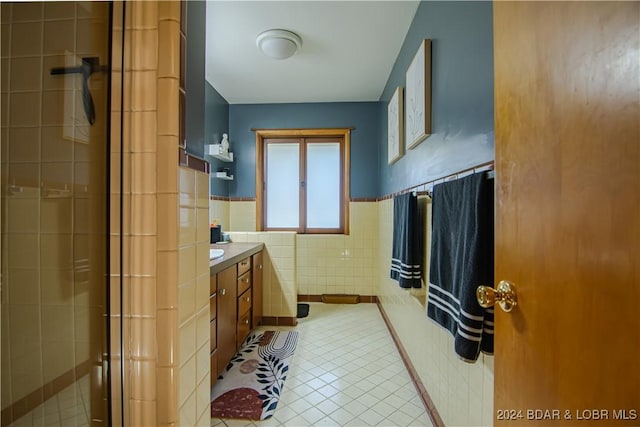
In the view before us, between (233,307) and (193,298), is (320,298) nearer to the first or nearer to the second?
(233,307)

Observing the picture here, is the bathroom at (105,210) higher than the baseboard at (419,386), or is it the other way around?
the bathroom at (105,210)

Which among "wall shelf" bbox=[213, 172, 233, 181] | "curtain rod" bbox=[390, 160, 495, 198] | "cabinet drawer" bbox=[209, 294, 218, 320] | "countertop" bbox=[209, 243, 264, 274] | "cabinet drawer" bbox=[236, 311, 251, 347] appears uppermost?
"wall shelf" bbox=[213, 172, 233, 181]

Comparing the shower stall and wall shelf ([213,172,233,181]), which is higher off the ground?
wall shelf ([213,172,233,181])

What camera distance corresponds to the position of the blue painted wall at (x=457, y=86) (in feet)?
3.48

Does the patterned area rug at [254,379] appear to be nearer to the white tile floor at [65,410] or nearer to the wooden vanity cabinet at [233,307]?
the wooden vanity cabinet at [233,307]

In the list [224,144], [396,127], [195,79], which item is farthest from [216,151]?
[195,79]

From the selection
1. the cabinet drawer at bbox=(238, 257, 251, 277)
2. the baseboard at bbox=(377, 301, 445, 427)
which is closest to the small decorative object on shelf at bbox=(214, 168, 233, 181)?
the cabinet drawer at bbox=(238, 257, 251, 277)

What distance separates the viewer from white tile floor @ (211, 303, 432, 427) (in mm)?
1581

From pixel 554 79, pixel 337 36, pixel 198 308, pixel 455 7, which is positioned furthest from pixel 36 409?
pixel 337 36

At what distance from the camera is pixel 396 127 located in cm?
255

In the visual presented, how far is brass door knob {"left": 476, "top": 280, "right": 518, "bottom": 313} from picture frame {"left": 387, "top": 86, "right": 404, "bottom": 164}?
187 centimetres

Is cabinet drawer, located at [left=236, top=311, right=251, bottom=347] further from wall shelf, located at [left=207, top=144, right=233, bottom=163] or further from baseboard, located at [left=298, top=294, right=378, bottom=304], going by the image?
wall shelf, located at [left=207, top=144, right=233, bottom=163]

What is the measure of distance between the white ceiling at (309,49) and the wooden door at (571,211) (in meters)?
1.68

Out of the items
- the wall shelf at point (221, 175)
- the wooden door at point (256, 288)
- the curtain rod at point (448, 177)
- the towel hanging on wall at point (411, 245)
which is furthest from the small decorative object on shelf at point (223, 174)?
the towel hanging on wall at point (411, 245)
